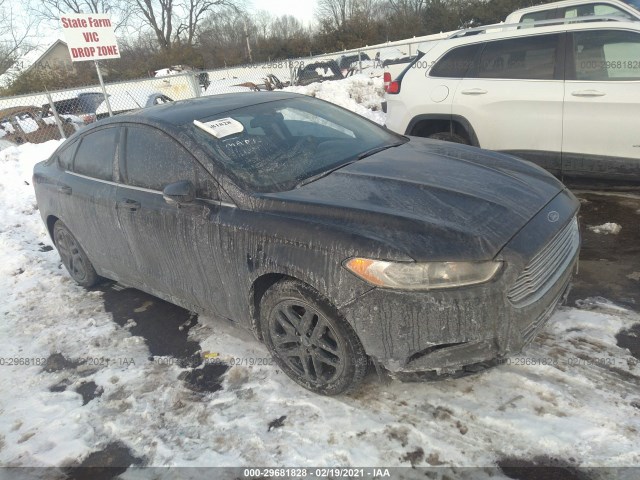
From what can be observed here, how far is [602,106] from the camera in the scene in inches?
183

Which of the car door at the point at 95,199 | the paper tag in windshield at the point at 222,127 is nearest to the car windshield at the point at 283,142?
the paper tag in windshield at the point at 222,127

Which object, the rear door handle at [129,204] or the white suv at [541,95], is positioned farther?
the white suv at [541,95]

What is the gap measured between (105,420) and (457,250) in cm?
232

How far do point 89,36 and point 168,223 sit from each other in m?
7.75

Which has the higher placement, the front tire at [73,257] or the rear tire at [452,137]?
the rear tire at [452,137]

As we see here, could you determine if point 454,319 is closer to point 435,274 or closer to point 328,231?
point 435,274

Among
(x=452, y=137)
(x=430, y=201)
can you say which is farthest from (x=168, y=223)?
(x=452, y=137)

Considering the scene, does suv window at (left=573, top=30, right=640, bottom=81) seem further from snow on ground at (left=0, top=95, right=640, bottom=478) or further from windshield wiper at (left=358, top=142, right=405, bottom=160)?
snow on ground at (left=0, top=95, right=640, bottom=478)

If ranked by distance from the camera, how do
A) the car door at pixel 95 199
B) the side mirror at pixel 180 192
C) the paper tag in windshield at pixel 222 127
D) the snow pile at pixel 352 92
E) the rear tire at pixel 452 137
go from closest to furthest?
the side mirror at pixel 180 192 < the paper tag in windshield at pixel 222 127 < the car door at pixel 95 199 < the rear tire at pixel 452 137 < the snow pile at pixel 352 92

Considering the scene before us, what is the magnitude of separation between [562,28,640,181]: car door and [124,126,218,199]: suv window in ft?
12.6

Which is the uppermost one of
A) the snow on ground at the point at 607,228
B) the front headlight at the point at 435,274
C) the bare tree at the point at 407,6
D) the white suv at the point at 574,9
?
the bare tree at the point at 407,6

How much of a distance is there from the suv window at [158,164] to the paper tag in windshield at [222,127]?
0.68 feet

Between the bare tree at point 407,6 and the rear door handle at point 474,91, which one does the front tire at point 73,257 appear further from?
the bare tree at point 407,6

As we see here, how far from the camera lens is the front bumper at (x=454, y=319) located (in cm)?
225
